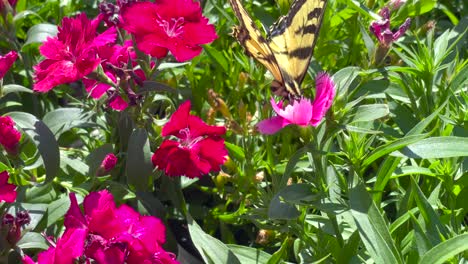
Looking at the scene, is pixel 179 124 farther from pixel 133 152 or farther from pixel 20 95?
pixel 20 95

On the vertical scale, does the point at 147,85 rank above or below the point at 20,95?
above

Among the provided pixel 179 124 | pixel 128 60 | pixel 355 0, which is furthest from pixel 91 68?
pixel 355 0

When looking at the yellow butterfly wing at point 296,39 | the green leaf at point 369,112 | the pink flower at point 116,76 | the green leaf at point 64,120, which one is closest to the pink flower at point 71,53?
the pink flower at point 116,76

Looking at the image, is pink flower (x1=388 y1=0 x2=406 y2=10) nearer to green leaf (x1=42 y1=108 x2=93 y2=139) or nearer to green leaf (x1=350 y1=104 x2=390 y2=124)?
green leaf (x1=350 y1=104 x2=390 y2=124)

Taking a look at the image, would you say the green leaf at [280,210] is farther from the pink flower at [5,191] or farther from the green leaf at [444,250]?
the pink flower at [5,191]

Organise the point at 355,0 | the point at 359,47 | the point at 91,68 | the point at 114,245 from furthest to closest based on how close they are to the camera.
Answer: the point at 359,47
the point at 355,0
the point at 91,68
the point at 114,245

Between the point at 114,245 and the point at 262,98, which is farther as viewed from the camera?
the point at 262,98
